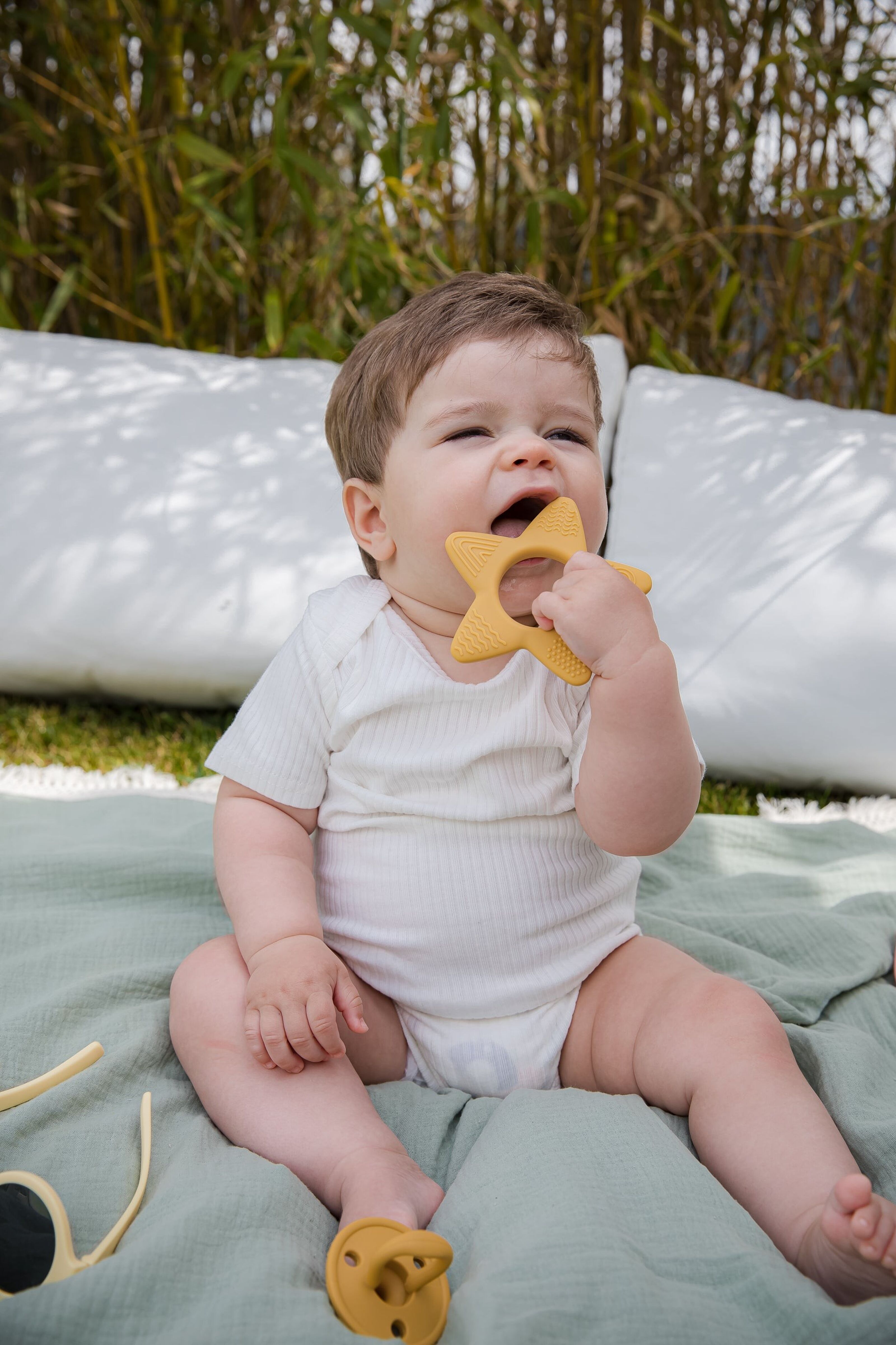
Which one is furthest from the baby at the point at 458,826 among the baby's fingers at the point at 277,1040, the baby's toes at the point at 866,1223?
the baby's toes at the point at 866,1223

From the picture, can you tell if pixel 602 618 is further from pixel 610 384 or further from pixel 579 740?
pixel 610 384

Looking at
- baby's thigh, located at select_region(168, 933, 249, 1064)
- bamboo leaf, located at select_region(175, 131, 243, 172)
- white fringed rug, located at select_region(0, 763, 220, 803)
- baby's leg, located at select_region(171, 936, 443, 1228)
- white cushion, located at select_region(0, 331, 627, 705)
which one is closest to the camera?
baby's leg, located at select_region(171, 936, 443, 1228)

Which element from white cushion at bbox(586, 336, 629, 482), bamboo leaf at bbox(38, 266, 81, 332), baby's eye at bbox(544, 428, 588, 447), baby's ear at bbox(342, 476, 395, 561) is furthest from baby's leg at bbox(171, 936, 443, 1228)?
bamboo leaf at bbox(38, 266, 81, 332)

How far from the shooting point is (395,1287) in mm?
578

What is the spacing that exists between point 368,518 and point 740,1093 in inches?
21.1

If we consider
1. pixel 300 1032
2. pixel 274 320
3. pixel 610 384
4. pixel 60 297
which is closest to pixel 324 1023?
pixel 300 1032

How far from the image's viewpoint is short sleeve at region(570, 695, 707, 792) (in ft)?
2.75

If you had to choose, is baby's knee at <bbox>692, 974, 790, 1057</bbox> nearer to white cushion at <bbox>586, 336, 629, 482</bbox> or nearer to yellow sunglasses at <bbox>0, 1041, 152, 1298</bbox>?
yellow sunglasses at <bbox>0, 1041, 152, 1298</bbox>

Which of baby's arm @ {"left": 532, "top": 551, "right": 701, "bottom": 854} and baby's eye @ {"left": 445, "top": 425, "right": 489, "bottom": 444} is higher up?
baby's eye @ {"left": 445, "top": 425, "right": 489, "bottom": 444}

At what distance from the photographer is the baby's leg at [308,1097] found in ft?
2.19

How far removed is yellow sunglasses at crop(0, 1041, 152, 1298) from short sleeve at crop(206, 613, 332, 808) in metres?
0.32

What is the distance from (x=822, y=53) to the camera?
1951 millimetres

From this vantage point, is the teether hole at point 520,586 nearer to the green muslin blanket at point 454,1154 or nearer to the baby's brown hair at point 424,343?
the baby's brown hair at point 424,343

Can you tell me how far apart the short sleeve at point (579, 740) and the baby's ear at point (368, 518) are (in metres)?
0.21
